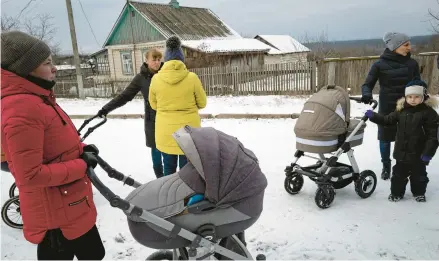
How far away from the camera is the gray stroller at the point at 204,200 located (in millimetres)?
1862

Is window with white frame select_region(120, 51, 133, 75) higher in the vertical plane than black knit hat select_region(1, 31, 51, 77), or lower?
higher

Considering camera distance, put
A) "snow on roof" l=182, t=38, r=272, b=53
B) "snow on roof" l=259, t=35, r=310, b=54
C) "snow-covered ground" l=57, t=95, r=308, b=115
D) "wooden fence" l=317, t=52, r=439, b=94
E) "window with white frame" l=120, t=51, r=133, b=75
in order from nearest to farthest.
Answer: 1. "snow-covered ground" l=57, t=95, r=308, b=115
2. "wooden fence" l=317, t=52, r=439, b=94
3. "snow on roof" l=182, t=38, r=272, b=53
4. "window with white frame" l=120, t=51, r=133, b=75
5. "snow on roof" l=259, t=35, r=310, b=54

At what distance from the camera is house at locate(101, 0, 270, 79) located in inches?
757

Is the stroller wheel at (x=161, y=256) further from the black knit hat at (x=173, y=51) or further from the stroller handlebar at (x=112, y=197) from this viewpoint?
the black knit hat at (x=173, y=51)

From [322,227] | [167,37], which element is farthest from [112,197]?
[167,37]

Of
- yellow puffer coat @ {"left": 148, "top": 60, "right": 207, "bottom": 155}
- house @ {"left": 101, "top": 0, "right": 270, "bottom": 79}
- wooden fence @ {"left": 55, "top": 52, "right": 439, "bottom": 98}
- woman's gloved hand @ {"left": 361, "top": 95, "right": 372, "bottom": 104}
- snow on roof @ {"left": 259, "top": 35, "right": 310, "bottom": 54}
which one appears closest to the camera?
yellow puffer coat @ {"left": 148, "top": 60, "right": 207, "bottom": 155}

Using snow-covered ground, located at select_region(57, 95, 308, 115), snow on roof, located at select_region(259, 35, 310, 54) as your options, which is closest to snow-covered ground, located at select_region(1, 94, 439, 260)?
snow-covered ground, located at select_region(57, 95, 308, 115)

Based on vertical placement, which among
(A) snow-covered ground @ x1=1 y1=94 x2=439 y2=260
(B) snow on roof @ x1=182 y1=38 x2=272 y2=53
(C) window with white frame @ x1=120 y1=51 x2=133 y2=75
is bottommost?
(A) snow-covered ground @ x1=1 y1=94 x2=439 y2=260

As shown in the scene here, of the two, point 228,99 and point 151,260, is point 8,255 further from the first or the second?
point 228,99

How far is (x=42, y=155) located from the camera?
5.48 ft

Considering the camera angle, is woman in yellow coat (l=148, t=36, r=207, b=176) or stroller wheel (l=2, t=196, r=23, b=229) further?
stroller wheel (l=2, t=196, r=23, b=229)

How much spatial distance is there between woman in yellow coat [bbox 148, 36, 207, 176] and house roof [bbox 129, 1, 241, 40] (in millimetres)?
17278

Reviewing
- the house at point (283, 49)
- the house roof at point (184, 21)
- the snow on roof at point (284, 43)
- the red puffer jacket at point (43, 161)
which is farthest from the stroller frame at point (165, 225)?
the snow on roof at point (284, 43)

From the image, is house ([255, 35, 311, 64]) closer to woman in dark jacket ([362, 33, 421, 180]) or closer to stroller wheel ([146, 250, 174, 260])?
woman in dark jacket ([362, 33, 421, 180])
